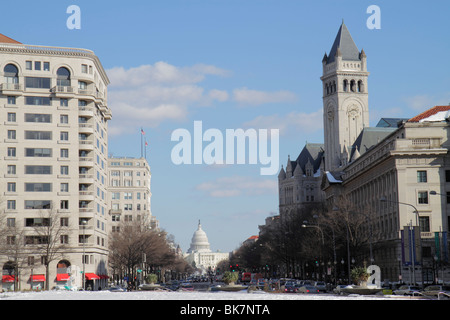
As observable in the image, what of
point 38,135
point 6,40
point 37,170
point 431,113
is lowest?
point 37,170

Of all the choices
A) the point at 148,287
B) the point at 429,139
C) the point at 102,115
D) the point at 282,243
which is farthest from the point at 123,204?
the point at 148,287

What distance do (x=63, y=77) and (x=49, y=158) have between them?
1218 cm

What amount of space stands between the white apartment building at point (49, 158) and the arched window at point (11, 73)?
0.14 m

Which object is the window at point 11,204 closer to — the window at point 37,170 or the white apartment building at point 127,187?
the window at point 37,170

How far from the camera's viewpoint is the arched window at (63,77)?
106 metres

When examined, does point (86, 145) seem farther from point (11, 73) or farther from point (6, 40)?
point (6, 40)

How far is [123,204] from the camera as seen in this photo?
196 m

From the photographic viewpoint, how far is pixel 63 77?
106m

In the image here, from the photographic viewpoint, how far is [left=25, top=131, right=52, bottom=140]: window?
4070 inches

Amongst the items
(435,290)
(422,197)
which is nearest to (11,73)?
(422,197)

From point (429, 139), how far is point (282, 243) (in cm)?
5426

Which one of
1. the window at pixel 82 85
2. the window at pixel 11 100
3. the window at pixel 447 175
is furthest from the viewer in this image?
the window at pixel 82 85

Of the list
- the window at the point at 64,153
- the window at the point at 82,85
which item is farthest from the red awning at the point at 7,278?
the window at the point at 82,85

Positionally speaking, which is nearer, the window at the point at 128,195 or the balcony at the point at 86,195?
the balcony at the point at 86,195
